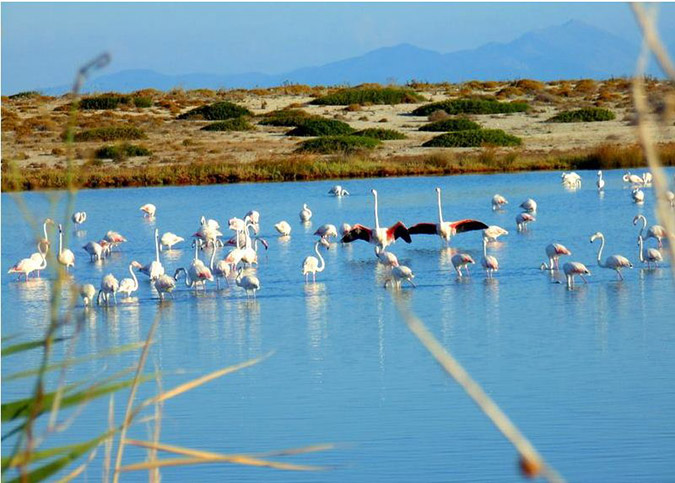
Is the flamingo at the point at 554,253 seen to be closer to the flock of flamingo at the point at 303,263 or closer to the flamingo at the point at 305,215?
the flock of flamingo at the point at 303,263

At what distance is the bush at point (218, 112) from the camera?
39.2 m

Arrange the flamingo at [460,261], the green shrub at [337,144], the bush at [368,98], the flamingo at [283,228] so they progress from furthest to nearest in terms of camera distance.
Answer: the bush at [368,98] → the green shrub at [337,144] → the flamingo at [283,228] → the flamingo at [460,261]

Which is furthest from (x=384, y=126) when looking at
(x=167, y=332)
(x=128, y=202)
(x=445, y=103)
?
(x=167, y=332)

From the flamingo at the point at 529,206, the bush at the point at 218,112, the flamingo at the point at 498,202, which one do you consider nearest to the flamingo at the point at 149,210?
the flamingo at the point at 498,202

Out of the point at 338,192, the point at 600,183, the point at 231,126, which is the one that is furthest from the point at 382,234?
the point at 231,126

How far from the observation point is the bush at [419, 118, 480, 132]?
109 ft

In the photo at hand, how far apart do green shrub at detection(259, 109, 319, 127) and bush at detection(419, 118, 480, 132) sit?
4.16 meters

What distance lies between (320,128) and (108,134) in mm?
5978

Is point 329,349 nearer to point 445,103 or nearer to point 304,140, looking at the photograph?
point 304,140

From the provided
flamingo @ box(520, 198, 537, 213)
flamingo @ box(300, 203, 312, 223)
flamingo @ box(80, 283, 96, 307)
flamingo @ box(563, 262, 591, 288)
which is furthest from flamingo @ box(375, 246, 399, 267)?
flamingo @ box(300, 203, 312, 223)

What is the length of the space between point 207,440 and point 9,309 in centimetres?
622

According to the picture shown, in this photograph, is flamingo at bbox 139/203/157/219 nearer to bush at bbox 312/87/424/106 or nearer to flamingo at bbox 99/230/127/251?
flamingo at bbox 99/230/127/251

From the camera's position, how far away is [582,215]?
18.8m

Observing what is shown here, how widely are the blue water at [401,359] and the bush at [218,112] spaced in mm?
21383
